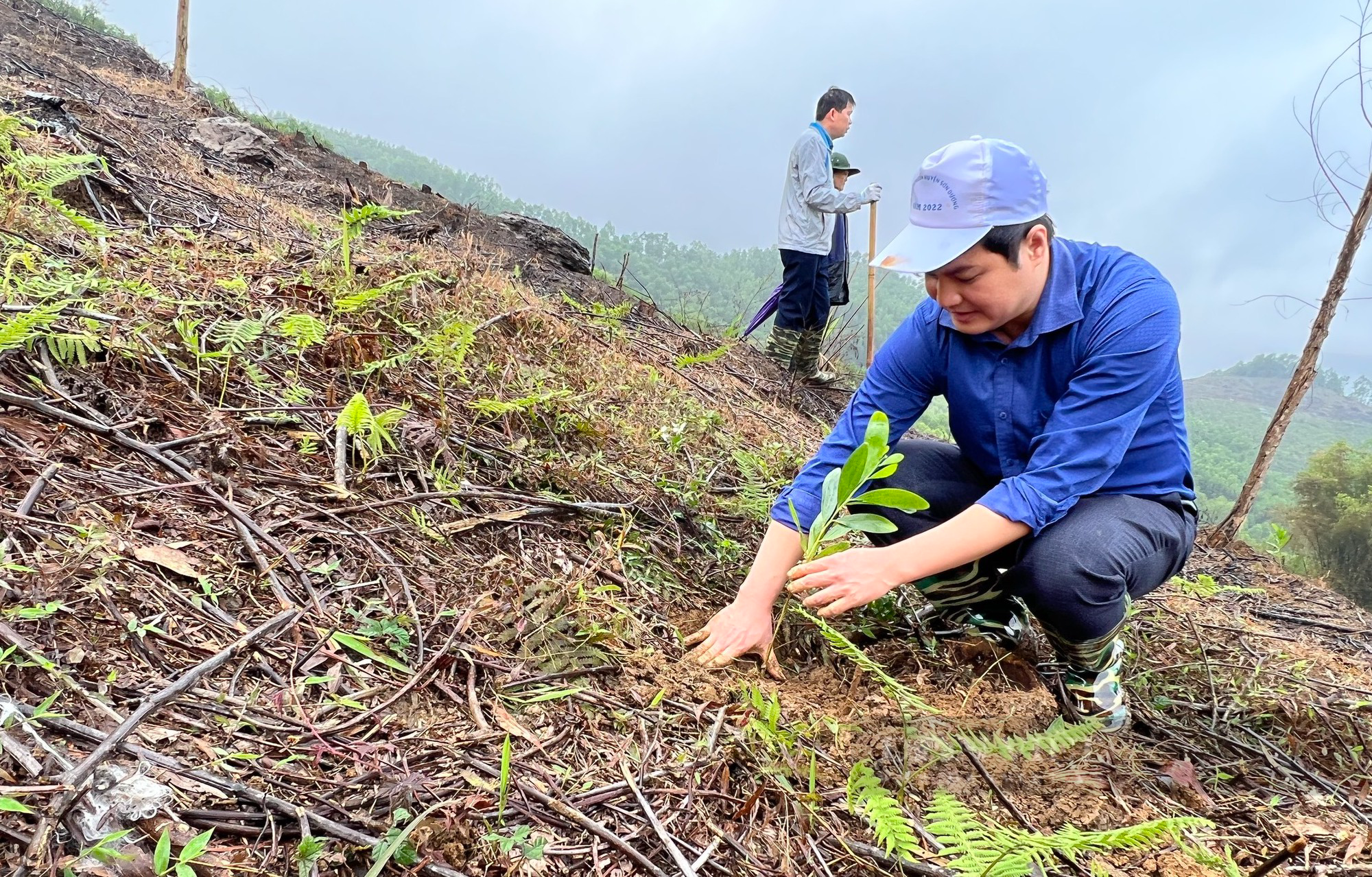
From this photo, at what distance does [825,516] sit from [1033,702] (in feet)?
2.87

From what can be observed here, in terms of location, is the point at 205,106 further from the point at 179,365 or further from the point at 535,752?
the point at 535,752

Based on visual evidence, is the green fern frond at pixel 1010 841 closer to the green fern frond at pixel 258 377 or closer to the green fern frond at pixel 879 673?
the green fern frond at pixel 879 673

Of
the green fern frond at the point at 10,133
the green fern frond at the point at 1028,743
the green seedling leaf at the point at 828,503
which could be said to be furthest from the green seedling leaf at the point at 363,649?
the green fern frond at the point at 10,133

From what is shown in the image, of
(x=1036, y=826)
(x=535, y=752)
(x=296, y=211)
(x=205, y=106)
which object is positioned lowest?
(x=1036, y=826)

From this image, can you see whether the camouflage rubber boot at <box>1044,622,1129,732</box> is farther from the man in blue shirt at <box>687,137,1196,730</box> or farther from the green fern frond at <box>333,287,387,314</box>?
the green fern frond at <box>333,287,387,314</box>

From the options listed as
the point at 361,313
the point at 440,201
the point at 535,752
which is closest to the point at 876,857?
the point at 535,752

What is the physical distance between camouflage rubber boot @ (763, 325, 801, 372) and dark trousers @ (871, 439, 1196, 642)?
4546 mm

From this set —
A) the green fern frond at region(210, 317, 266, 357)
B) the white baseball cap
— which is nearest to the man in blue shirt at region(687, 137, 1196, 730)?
the white baseball cap

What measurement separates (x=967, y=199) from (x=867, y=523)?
79 cm

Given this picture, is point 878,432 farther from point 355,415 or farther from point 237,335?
point 237,335

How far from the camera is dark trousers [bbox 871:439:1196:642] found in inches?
72.0

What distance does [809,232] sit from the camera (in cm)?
606

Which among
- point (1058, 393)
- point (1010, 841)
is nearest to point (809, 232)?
point (1058, 393)

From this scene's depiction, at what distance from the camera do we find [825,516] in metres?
1.67
